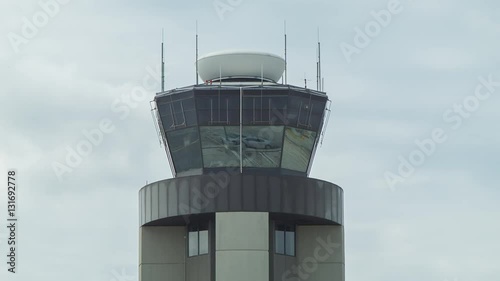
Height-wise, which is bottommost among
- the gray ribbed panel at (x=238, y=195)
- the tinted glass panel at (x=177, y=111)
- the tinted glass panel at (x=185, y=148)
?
the gray ribbed panel at (x=238, y=195)

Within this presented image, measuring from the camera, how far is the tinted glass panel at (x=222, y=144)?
6406 centimetres

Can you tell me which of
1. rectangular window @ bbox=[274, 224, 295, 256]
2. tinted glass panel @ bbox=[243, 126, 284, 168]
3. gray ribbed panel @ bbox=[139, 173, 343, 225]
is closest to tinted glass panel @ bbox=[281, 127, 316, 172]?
tinted glass panel @ bbox=[243, 126, 284, 168]

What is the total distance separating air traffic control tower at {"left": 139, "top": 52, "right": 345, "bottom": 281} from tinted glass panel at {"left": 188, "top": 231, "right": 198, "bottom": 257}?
5 cm

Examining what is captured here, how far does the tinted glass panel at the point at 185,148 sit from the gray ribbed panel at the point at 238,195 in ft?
4.58

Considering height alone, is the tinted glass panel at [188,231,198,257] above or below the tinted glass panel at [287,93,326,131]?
below

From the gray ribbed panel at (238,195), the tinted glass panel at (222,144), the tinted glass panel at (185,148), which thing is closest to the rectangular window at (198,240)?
the gray ribbed panel at (238,195)

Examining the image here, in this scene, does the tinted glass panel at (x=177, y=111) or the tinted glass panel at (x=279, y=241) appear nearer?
the tinted glass panel at (x=177, y=111)

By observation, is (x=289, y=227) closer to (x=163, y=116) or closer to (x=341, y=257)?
(x=341, y=257)

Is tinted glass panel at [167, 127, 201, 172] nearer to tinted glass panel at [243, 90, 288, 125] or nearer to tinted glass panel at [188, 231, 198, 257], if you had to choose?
tinted glass panel at [243, 90, 288, 125]

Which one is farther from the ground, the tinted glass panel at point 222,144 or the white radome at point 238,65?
the white radome at point 238,65

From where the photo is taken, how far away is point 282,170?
212 ft

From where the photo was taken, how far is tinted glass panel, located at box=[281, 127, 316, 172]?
Answer: 64562 mm

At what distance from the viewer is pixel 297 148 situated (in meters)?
65.1

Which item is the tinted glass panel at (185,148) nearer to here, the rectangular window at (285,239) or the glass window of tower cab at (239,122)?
the glass window of tower cab at (239,122)
